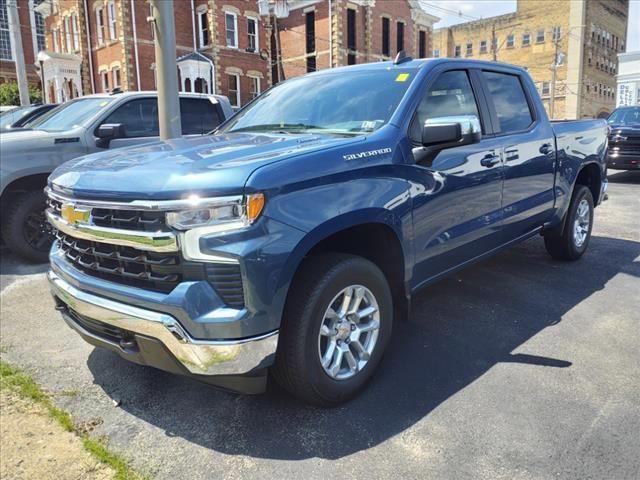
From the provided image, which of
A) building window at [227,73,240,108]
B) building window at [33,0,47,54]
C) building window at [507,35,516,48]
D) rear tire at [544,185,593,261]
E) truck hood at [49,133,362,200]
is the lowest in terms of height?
rear tire at [544,185,593,261]

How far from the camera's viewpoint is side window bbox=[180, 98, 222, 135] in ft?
25.3

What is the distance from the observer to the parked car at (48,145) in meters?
5.94

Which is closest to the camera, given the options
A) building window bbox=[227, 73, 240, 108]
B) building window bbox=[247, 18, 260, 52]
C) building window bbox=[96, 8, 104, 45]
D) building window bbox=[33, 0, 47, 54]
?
building window bbox=[96, 8, 104, 45]

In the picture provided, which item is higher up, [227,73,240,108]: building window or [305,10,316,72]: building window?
[305,10,316,72]: building window

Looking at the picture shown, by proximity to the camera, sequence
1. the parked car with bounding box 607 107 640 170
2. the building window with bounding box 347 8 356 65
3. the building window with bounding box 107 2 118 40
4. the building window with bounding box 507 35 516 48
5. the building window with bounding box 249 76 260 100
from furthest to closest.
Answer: the building window with bounding box 507 35 516 48, the building window with bounding box 347 8 356 65, the building window with bounding box 249 76 260 100, the building window with bounding box 107 2 118 40, the parked car with bounding box 607 107 640 170

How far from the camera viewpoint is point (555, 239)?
18.4 ft

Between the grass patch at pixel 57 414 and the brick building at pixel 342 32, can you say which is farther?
the brick building at pixel 342 32

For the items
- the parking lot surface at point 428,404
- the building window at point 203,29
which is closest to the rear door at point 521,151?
the parking lot surface at point 428,404

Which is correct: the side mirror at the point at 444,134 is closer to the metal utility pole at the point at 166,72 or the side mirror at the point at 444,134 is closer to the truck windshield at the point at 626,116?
the metal utility pole at the point at 166,72

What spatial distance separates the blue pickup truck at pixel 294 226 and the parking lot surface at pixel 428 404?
0.32m

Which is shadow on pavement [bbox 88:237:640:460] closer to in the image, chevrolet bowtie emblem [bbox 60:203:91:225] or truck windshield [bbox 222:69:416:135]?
chevrolet bowtie emblem [bbox 60:203:91:225]

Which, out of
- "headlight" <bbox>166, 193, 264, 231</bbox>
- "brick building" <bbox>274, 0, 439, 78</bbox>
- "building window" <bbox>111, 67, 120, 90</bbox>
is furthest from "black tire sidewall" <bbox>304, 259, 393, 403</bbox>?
"brick building" <bbox>274, 0, 439, 78</bbox>

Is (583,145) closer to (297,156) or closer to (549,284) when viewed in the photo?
(549,284)

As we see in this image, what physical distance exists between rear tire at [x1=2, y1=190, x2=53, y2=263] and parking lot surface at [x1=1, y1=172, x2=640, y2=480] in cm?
145
